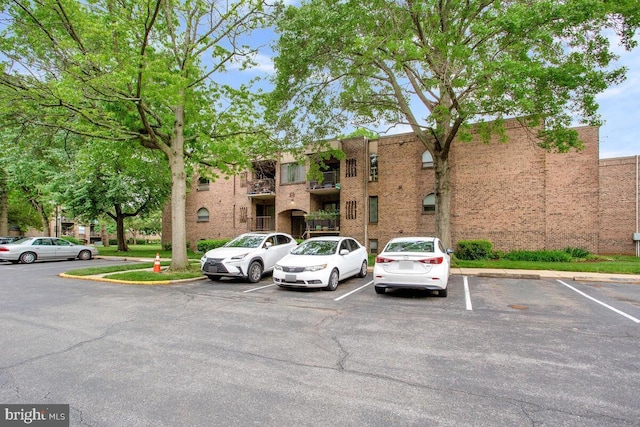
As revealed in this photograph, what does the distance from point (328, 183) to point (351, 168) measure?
1.92m

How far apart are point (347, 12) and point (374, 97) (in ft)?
18.1

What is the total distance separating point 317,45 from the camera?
1273cm

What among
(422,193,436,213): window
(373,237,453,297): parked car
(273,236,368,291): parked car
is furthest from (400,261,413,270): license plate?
(422,193,436,213): window

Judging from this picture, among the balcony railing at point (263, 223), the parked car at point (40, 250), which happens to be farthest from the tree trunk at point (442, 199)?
the parked car at point (40, 250)

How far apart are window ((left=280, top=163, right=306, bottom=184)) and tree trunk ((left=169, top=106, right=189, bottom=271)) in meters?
11.5

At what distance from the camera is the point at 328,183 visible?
23.2 meters

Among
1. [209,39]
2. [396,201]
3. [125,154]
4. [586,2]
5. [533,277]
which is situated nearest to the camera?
[586,2]

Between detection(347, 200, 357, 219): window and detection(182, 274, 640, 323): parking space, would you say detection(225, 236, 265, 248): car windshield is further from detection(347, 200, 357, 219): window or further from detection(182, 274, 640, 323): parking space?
detection(347, 200, 357, 219): window

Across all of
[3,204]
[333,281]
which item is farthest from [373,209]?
[3,204]

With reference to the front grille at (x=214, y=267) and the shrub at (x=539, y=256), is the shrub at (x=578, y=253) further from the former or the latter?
the front grille at (x=214, y=267)

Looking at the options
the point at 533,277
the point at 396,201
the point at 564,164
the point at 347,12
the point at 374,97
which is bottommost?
the point at 533,277

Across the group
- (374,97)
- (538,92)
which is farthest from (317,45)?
(538,92)

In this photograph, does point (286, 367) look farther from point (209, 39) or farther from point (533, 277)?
point (209, 39)

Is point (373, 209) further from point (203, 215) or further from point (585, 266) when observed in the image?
point (203, 215)
